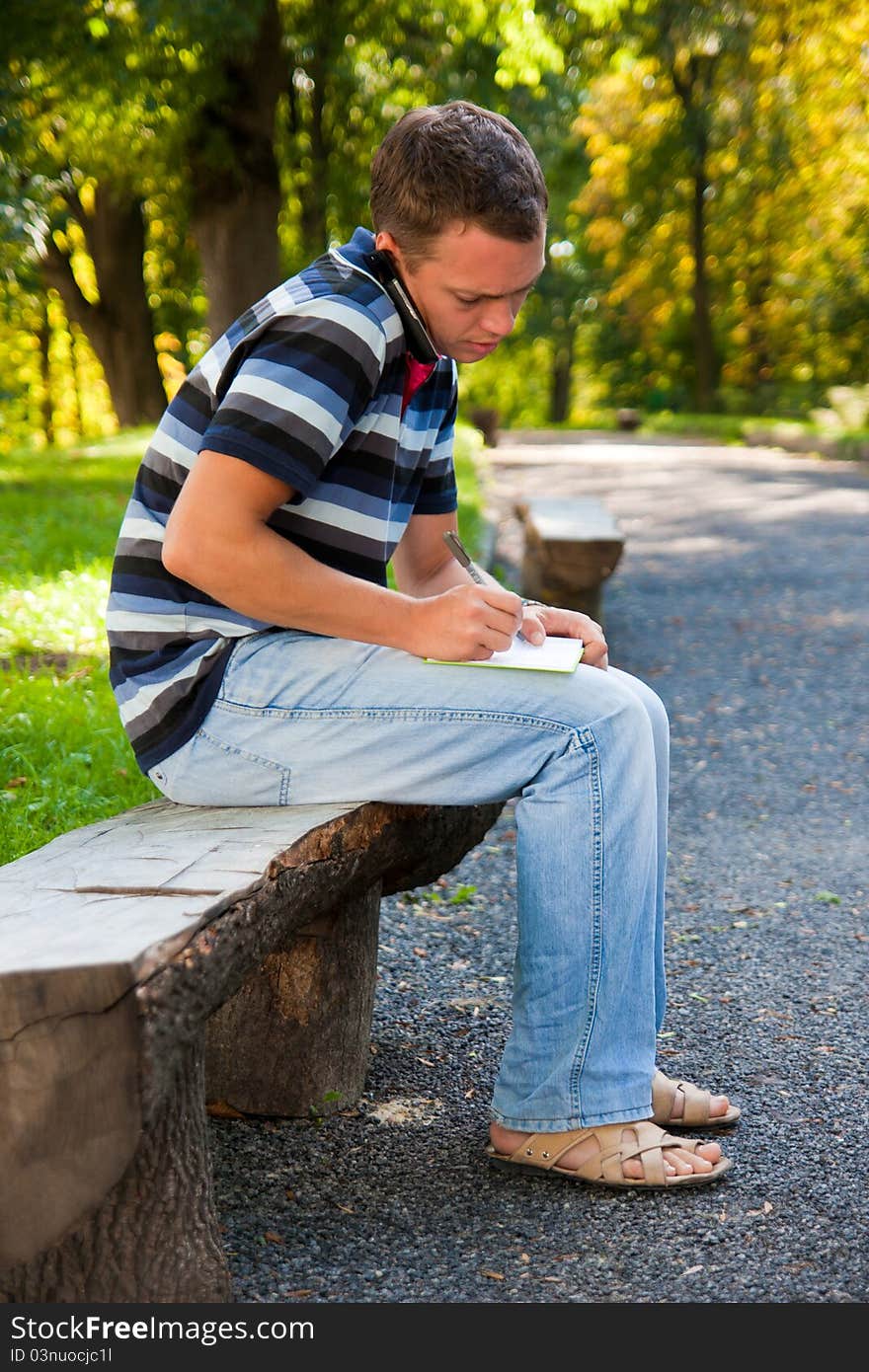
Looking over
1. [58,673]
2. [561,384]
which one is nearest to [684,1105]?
[58,673]

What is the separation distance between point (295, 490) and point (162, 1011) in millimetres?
952

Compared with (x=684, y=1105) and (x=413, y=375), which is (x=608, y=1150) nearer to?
(x=684, y=1105)

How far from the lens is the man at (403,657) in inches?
95.9

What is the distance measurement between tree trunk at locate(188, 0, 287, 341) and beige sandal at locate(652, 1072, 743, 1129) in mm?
10463

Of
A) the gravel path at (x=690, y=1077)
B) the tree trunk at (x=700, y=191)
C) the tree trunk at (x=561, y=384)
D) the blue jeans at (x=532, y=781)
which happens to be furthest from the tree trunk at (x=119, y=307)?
the tree trunk at (x=561, y=384)

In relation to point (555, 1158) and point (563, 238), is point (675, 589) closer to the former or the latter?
point (555, 1158)

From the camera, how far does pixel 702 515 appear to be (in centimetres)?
1305

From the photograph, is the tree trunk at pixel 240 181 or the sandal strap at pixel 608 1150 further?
the tree trunk at pixel 240 181

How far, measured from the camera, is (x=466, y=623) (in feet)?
8.21

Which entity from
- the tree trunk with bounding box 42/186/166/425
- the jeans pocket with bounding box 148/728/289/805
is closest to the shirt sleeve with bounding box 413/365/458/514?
the jeans pocket with bounding box 148/728/289/805

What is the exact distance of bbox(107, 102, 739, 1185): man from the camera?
244 cm

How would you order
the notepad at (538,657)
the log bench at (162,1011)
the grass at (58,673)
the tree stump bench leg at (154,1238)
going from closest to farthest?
1. the log bench at (162,1011)
2. the tree stump bench leg at (154,1238)
3. the notepad at (538,657)
4. the grass at (58,673)

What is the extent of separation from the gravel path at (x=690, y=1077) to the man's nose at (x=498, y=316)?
158 centimetres

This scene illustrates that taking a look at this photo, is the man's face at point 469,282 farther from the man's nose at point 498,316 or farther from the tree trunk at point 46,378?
the tree trunk at point 46,378
